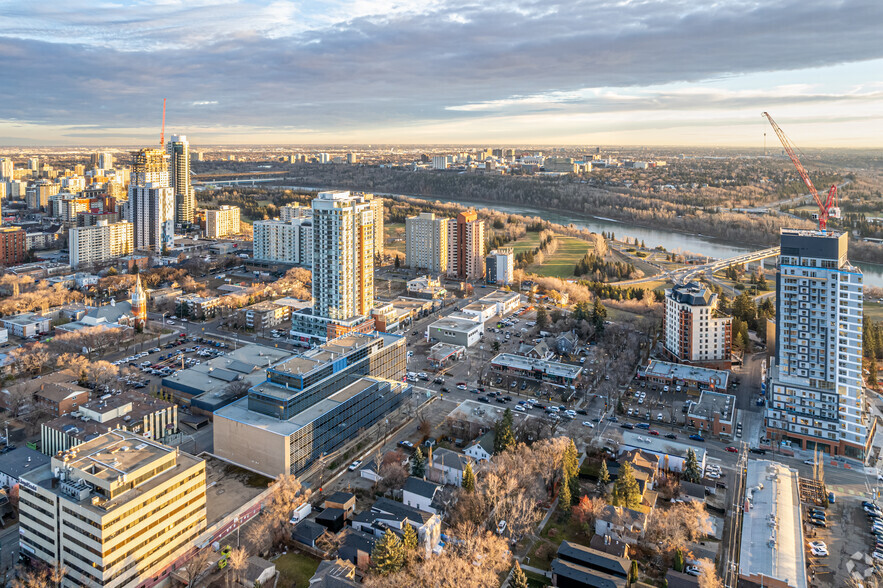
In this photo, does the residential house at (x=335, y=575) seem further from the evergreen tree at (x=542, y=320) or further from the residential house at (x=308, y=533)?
the evergreen tree at (x=542, y=320)

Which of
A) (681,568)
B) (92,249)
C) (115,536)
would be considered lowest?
(681,568)

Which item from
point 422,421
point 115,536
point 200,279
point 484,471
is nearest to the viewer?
point 115,536

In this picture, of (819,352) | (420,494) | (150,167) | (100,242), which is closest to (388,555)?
(420,494)

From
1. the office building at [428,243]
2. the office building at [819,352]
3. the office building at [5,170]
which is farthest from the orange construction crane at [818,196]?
the office building at [5,170]

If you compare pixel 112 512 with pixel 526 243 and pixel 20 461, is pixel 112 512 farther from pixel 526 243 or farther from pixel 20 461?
pixel 526 243

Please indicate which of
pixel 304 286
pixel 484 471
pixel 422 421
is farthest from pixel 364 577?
pixel 304 286

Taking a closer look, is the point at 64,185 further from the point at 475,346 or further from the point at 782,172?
the point at 782,172
